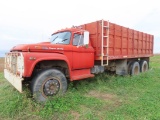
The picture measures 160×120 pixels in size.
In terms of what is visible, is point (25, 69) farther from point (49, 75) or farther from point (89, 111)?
point (89, 111)

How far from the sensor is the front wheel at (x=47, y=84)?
167 inches

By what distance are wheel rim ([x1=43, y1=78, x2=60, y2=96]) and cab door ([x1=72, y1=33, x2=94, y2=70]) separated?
1070 millimetres

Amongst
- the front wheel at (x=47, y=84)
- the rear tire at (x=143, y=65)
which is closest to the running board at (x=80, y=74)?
the front wheel at (x=47, y=84)

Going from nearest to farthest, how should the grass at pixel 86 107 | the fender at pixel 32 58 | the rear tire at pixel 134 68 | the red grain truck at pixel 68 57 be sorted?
the grass at pixel 86 107, the fender at pixel 32 58, the red grain truck at pixel 68 57, the rear tire at pixel 134 68

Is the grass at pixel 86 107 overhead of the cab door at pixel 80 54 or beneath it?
beneath

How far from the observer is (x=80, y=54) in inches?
222

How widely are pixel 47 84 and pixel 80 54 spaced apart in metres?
1.82

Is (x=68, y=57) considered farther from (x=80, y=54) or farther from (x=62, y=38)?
(x=62, y=38)

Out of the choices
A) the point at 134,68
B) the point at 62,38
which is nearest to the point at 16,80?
the point at 62,38

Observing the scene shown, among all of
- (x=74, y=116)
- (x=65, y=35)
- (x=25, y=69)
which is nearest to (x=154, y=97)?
(x=74, y=116)

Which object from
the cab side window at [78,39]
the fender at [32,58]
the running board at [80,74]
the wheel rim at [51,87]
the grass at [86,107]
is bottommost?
the grass at [86,107]

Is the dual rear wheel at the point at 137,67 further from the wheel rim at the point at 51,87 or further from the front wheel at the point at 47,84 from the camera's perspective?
the wheel rim at the point at 51,87

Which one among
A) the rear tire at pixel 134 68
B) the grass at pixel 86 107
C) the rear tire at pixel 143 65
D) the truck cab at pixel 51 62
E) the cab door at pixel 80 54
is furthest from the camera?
the rear tire at pixel 143 65

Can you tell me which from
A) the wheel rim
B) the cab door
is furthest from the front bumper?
the cab door
